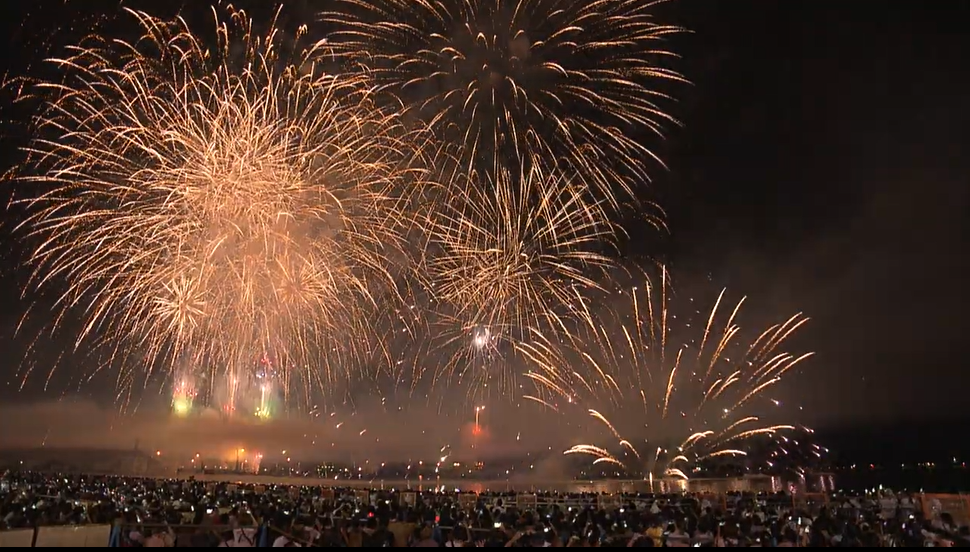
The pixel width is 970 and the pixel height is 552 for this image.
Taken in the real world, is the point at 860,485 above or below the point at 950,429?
below

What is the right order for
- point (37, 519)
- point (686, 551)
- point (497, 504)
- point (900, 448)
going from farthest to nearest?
point (900, 448)
point (497, 504)
point (37, 519)
point (686, 551)

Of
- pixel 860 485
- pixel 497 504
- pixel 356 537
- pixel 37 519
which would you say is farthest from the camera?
pixel 860 485

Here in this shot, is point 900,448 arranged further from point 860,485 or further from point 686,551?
point 686,551

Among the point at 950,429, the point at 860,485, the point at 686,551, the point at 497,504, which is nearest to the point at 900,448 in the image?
the point at 950,429

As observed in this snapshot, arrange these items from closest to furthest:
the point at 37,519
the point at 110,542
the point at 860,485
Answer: the point at 110,542, the point at 37,519, the point at 860,485

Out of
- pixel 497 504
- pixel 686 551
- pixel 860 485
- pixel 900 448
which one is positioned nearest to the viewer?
A: pixel 686 551

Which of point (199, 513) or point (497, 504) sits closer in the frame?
point (199, 513)

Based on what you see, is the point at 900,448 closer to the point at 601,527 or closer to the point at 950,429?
the point at 950,429

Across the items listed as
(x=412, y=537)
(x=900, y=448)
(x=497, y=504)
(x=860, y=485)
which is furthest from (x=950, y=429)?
(x=412, y=537)

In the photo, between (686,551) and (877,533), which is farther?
(877,533)
